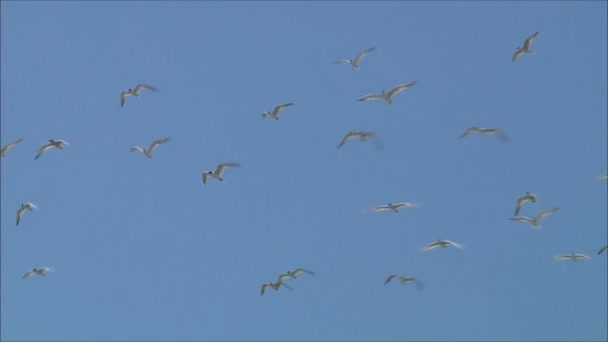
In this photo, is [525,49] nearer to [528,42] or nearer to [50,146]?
[528,42]

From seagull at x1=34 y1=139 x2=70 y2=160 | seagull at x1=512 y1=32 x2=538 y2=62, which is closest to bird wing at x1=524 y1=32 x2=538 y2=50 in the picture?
seagull at x1=512 y1=32 x2=538 y2=62

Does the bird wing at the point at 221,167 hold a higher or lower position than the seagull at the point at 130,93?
lower

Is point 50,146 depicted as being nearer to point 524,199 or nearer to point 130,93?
point 130,93

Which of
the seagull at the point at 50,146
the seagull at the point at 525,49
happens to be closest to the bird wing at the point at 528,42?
the seagull at the point at 525,49

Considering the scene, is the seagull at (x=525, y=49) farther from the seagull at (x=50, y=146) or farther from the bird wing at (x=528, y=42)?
the seagull at (x=50, y=146)

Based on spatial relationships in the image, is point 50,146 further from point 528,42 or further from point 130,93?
point 528,42

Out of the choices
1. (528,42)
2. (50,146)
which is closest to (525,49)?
(528,42)

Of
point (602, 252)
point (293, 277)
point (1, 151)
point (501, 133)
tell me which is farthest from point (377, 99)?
point (1, 151)

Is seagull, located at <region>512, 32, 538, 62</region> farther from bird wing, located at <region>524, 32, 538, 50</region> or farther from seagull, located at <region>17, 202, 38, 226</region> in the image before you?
seagull, located at <region>17, 202, 38, 226</region>

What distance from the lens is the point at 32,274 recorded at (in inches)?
4259

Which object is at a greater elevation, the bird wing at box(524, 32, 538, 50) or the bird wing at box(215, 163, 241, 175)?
the bird wing at box(524, 32, 538, 50)

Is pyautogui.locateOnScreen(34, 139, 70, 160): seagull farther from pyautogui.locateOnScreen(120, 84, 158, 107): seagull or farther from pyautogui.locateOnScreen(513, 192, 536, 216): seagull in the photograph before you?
pyautogui.locateOnScreen(513, 192, 536, 216): seagull

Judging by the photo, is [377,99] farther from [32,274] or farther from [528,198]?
[32,274]

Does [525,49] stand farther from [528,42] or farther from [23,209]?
[23,209]
